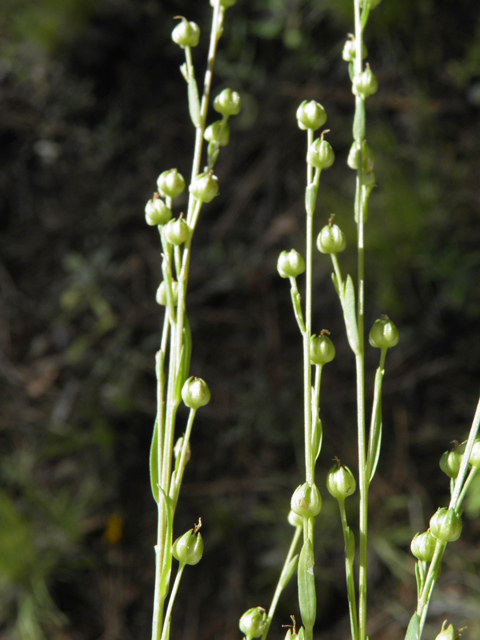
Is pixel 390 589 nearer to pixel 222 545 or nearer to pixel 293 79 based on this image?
pixel 222 545

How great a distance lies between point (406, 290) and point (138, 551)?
2.56 feet

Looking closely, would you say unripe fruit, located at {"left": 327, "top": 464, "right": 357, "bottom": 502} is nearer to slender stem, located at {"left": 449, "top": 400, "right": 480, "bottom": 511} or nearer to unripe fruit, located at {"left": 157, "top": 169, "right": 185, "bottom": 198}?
slender stem, located at {"left": 449, "top": 400, "right": 480, "bottom": 511}

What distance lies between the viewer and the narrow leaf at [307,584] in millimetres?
203

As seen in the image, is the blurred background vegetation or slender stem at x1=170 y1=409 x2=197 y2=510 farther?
the blurred background vegetation

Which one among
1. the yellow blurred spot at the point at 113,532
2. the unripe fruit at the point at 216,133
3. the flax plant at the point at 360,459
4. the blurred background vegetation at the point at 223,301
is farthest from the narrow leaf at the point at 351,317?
the yellow blurred spot at the point at 113,532

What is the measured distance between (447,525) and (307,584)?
6cm

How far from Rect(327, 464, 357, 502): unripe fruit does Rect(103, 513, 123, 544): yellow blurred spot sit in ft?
3.21

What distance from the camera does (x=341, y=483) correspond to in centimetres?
21

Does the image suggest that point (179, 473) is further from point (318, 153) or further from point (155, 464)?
point (318, 153)

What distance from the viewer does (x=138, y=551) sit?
3.57ft

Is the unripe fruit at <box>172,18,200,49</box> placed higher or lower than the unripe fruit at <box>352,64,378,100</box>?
higher

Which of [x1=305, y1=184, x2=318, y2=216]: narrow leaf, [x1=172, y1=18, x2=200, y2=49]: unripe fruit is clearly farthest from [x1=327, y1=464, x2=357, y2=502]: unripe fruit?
[x1=172, y1=18, x2=200, y2=49]: unripe fruit

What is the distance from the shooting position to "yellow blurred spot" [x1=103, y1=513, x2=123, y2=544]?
108 cm

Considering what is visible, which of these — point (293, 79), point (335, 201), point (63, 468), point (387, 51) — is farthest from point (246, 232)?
point (63, 468)
